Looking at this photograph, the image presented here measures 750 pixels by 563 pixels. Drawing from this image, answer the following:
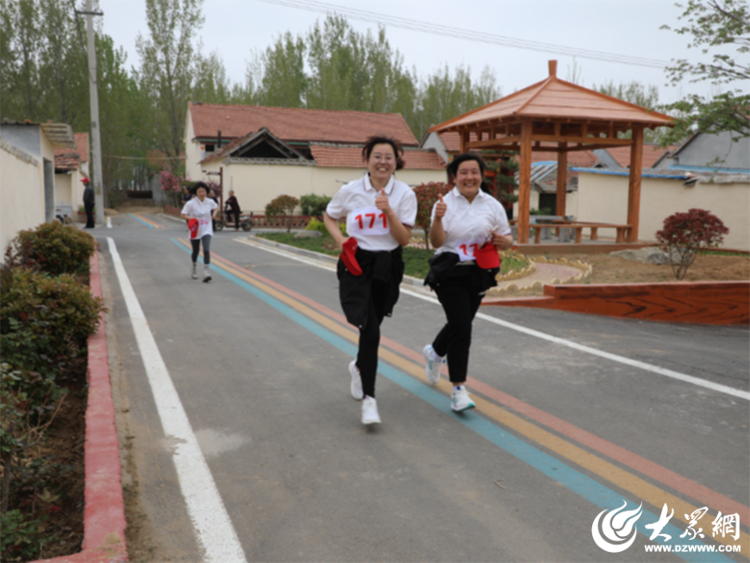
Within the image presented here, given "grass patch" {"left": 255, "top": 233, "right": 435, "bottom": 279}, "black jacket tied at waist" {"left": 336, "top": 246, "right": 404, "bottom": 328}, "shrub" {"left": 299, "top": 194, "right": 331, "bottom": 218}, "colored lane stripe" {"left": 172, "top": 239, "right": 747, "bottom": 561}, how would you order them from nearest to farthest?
"colored lane stripe" {"left": 172, "top": 239, "right": 747, "bottom": 561}
"black jacket tied at waist" {"left": 336, "top": 246, "right": 404, "bottom": 328}
"grass patch" {"left": 255, "top": 233, "right": 435, "bottom": 279}
"shrub" {"left": 299, "top": 194, "right": 331, "bottom": 218}

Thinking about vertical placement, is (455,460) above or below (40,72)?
below

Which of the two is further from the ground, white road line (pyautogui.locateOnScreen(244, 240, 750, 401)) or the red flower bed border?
the red flower bed border

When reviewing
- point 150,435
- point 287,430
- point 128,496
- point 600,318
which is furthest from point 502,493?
point 600,318

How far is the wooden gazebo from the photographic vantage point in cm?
1558

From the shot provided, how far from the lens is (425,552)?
9.50ft

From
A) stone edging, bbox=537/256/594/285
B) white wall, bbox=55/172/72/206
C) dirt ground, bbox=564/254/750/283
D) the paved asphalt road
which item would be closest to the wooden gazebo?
stone edging, bbox=537/256/594/285

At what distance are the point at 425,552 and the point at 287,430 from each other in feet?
5.61

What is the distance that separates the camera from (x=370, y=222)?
4.36 meters

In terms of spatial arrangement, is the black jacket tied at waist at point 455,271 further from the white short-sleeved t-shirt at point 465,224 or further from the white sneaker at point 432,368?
the white sneaker at point 432,368

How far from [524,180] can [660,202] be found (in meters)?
6.33

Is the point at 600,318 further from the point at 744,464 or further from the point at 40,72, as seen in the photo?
the point at 40,72

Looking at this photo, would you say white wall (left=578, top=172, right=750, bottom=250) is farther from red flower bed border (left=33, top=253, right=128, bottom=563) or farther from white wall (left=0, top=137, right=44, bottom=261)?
red flower bed border (left=33, top=253, right=128, bottom=563)

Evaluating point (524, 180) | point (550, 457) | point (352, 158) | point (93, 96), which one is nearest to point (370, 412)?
point (550, 457)

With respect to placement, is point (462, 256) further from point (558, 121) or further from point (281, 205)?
point (281, 205)
